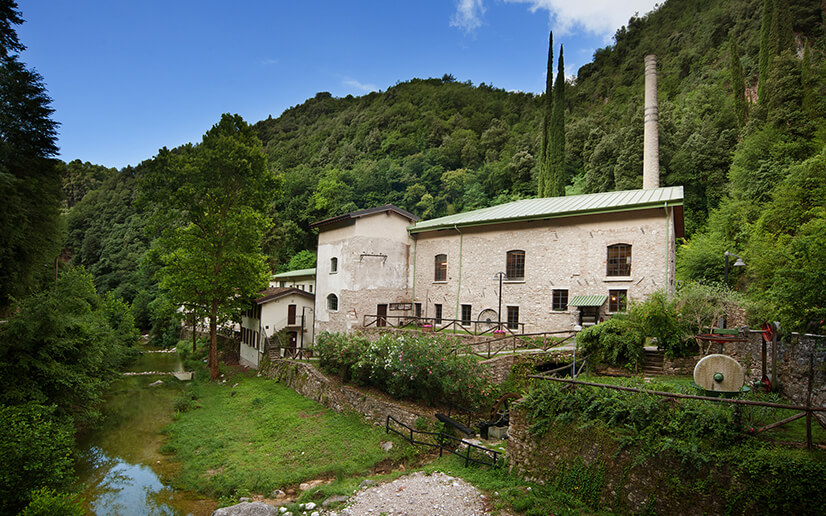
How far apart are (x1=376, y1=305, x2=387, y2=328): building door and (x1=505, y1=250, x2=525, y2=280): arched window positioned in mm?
6953

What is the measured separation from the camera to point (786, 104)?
26.3m

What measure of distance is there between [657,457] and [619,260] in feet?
40.8

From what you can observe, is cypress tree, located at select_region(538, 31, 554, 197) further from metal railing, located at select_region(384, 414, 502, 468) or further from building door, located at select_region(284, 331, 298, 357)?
metal railing, located at select_region(384, 414, 502, 468)

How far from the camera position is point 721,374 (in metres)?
7.07

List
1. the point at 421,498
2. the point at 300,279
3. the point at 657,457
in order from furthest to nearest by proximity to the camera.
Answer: the point at 300,279 < the point at 421,498 < the point at 657,457

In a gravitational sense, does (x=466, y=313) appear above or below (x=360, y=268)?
below

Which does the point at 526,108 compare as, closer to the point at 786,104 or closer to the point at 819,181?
the point at 786,104

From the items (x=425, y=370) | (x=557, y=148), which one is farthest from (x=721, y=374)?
(x=557, y=148)

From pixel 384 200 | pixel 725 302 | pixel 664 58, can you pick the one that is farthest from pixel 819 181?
pixel 664 58

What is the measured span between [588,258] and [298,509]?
48.8 feet

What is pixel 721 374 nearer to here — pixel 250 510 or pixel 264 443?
pixel 250 510

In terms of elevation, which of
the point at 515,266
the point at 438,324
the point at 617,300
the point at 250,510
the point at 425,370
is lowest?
the point at 250,510

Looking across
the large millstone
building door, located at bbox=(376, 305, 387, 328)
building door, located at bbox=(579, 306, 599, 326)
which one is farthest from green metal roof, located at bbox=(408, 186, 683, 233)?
the large millstone

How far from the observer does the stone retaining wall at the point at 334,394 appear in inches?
478
